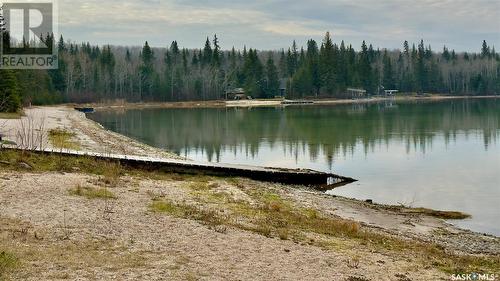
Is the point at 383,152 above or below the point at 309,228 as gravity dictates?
above

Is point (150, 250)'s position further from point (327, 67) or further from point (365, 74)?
point (365, 74)

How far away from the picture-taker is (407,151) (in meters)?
45.9

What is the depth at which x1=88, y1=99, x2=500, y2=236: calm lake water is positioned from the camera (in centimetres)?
2819

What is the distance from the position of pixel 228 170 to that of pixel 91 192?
1186cm

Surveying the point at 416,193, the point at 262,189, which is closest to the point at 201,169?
the point at 262,189

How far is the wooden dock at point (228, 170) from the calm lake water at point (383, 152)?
1.43 metres

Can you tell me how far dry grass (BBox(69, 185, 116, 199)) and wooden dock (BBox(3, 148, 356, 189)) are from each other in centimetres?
830

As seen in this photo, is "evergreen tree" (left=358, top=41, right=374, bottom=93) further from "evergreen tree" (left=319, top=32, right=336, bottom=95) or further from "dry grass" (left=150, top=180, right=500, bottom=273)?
"dry grass" (left=150, top=180, right=500, bottom=273)

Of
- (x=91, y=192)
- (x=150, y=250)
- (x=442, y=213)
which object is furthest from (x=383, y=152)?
(x=150, y=250)

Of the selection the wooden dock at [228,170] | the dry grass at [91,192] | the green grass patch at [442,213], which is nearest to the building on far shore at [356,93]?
the wooden dock at [228,170]

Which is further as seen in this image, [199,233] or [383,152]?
[383,152]

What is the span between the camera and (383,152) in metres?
45.3

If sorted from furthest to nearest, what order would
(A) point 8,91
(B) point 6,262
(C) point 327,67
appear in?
(C) point 327,67 < (A) point 8,91 < (B) point 6,262
